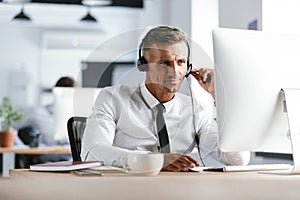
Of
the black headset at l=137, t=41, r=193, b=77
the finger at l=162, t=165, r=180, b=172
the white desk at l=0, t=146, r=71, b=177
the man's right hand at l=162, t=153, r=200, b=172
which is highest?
the black headset at l=137, t=41, r=193, b=77

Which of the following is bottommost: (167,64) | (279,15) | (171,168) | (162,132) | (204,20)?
(171,168)

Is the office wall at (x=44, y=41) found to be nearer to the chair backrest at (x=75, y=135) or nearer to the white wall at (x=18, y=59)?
the white wall at (x=18, y=59)

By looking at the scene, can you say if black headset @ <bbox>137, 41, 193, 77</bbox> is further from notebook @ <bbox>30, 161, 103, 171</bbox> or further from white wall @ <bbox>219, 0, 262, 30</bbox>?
white wall @ <bbox>219, 0, 262, 30</bbox>

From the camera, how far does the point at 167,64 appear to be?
1.78 meters

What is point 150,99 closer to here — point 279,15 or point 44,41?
point 279,15

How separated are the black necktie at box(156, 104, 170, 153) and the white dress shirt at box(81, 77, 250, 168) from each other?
0.01m

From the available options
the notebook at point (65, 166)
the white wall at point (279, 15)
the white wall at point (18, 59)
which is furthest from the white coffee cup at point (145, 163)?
the white wall at point (18, 59)

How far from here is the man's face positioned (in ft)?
5.89

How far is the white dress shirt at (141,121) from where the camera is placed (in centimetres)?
190

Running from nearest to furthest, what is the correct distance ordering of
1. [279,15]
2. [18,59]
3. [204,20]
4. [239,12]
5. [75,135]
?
1. [75,135]
2. [279,15]
3. [239,12]
4. [204,20]
5. [18,59]

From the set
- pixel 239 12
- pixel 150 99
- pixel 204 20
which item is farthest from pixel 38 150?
pixel 150 99

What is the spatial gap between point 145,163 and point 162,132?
0.33 m

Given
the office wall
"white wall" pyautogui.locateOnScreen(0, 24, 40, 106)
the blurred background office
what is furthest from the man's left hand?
"white wall" pyautogui.locateOnScreen(0, 24, 40, 106)

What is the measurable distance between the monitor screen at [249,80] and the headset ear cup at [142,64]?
0.93 ft
